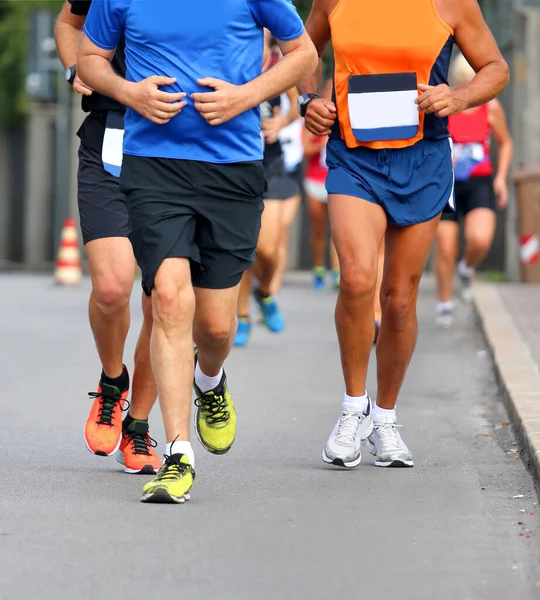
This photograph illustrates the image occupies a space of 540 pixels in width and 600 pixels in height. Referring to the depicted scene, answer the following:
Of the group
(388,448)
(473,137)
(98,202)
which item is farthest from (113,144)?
(473,137)

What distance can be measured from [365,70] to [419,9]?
30 centimetres

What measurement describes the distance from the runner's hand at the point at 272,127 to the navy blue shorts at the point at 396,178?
174 inches

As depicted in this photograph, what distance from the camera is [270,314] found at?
12195 millimetres

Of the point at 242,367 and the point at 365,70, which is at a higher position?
the point at 365,70

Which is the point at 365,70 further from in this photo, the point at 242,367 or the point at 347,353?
the point at 242,367

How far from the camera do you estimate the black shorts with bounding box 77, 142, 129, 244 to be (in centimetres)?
624

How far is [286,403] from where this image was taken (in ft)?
28.0

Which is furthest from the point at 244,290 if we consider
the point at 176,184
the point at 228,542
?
the point at 228,542

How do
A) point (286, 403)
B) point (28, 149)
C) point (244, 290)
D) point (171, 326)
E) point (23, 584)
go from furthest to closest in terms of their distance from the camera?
point (28, 149), point (244, 290), point (286, 403), point (171, 326), point (23, 584)

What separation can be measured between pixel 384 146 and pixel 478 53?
0.53 metres

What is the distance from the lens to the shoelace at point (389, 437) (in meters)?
6.48

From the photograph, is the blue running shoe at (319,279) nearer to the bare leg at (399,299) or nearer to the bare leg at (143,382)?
the bare leg at (399,299)

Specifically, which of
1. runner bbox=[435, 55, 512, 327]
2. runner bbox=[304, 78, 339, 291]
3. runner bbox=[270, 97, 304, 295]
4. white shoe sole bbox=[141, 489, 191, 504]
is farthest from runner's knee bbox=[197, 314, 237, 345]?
runner bbox=[304, 78, 339, 291]

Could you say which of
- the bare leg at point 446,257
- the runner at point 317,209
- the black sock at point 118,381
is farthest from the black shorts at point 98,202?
the runner at point 317,209
